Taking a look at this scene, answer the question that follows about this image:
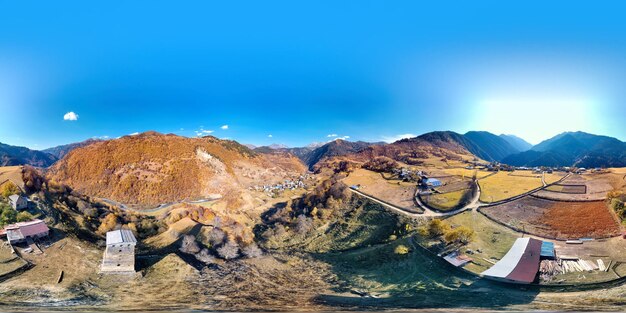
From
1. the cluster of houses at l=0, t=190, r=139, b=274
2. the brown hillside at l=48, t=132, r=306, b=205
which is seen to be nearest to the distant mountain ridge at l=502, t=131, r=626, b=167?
the brown hillside at l=48, t=132, r=306, b=205

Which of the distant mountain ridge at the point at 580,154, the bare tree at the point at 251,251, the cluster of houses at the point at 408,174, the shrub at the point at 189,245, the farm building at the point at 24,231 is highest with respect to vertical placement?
the distant mountain ridge at the point at 580,154

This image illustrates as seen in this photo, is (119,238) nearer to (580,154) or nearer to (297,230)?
(297,230)

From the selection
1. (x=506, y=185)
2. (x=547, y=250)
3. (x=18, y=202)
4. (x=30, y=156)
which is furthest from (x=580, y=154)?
(x=30, y=156)

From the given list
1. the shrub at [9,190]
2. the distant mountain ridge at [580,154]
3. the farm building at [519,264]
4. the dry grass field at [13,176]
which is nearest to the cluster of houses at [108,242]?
the shrub at [9,190]

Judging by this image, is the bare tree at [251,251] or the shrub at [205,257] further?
the bare tree at [251,251]

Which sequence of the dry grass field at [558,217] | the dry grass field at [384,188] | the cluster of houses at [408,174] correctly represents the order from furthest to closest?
the cluster of houses at [408,174]
the dry grass field at [384,188]
the dry grass field at [558,217]

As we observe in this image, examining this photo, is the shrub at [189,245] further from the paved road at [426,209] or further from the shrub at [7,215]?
the paved road at [426,209]

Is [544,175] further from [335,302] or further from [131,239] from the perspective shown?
[131,239]
